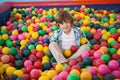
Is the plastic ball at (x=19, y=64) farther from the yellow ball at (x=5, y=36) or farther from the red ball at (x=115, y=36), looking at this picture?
the red ball at (x=115, y=36)

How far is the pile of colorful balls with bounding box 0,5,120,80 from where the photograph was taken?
4.20ft

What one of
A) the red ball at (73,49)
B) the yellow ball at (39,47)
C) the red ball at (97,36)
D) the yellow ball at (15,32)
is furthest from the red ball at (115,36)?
the yellow ball at (15,32)

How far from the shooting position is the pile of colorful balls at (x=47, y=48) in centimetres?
128

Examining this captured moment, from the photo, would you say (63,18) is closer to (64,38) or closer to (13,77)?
(64,38)

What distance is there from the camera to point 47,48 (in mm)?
1686

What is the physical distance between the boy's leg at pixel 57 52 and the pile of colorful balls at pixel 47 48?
0.04 metres

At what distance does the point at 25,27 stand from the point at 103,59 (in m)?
0.95

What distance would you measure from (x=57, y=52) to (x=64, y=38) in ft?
0.61

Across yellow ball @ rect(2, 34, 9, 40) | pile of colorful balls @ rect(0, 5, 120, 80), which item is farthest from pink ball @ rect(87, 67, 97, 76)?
yellow ball @ rect(2, 34, 9, 40)

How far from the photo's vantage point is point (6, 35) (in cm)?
194

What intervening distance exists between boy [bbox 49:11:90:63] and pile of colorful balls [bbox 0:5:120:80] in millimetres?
43

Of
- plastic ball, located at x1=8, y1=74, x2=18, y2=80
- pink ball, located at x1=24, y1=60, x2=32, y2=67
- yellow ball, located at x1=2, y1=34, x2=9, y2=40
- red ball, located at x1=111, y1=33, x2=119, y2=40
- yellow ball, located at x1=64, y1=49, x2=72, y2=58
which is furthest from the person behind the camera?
yellow ball, located at x1=2, y1=34, x2=9, y2=40

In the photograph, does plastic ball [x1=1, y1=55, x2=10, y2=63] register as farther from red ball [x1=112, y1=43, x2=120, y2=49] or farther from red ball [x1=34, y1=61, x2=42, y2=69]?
red ball [x1=112, y1=43, x2=120, y2=49]

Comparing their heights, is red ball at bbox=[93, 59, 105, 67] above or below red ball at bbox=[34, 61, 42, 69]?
above
